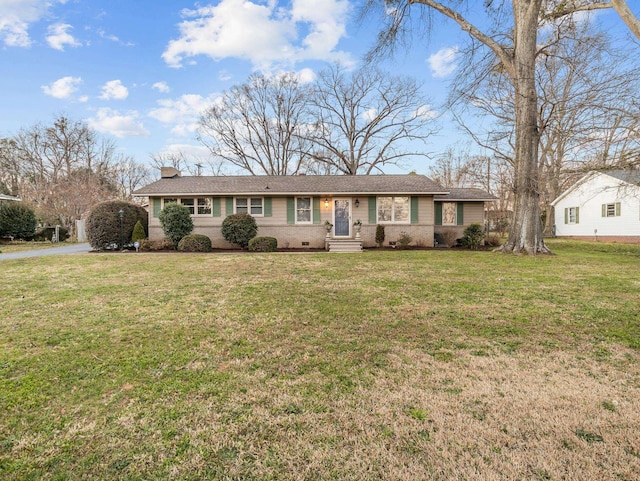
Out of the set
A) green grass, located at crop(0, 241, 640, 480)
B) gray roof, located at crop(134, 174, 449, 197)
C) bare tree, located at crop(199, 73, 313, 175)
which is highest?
bare tree, located at crop(199, 73, 313, 175)

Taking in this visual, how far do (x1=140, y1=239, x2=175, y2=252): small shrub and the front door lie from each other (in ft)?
25.5

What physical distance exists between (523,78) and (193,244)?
573 inches

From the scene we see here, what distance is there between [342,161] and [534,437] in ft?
91.4

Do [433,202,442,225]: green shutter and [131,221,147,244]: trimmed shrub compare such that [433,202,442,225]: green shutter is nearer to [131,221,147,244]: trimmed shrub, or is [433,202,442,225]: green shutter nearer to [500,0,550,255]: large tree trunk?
[500,0,550,255]: large tree trunk

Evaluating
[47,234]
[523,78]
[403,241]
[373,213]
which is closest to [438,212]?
[403,241]

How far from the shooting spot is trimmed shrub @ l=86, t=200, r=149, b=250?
1366 centimetres

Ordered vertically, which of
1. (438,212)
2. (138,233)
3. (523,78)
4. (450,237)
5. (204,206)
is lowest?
(450,237)

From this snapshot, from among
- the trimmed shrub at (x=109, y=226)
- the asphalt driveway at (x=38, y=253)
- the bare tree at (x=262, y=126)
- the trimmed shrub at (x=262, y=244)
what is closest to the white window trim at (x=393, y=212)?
the trimmed shrub at (x=262, y=244)

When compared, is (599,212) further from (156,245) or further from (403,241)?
(156,245)

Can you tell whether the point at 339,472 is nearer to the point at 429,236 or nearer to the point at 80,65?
the point at 429,236

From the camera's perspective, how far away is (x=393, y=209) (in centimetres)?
1552

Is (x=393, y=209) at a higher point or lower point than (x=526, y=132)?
lower

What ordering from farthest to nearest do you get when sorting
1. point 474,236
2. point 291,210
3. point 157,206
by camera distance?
1. point 291,210
2. point 157,206
3. point 474,236

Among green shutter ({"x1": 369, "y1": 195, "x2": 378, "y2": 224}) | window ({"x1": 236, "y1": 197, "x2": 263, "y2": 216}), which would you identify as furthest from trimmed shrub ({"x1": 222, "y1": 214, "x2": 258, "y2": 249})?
green shutter ({"x1": 369, "y1": 195, "x2": 378, "y2": 224})
